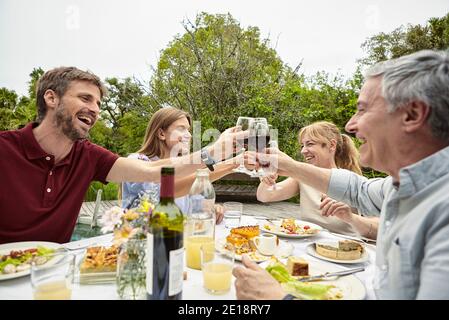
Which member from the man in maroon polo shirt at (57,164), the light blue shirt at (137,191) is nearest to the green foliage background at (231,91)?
the light blue shirt at (137,191)

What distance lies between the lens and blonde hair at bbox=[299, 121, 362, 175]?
2873 mm

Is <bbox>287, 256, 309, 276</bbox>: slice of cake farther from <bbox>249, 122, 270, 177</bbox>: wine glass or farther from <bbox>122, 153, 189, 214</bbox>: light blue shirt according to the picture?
<bbox>122, 153, 189, 214</bbox>: light blue shirt

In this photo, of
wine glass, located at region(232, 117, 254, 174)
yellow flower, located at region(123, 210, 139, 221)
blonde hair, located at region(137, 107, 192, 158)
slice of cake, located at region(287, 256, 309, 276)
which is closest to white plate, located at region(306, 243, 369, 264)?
slice of cake, located at region(287, 256, 309, 276)

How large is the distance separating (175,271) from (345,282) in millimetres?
746

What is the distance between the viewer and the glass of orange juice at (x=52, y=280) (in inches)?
35.9

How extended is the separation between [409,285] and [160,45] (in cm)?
1279

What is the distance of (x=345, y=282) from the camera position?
1.16 metres

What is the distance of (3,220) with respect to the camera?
5.76 ft

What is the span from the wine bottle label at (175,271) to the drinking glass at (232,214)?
3.56ft

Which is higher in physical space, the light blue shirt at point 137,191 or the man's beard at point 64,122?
the man's beard at point 64,122

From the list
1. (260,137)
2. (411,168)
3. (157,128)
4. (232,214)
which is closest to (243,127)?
(260,137)

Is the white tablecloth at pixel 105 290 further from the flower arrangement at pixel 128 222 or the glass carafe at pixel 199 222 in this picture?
the flower arrangement at pixel 128 222

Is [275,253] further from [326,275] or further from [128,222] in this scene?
[128,222]
